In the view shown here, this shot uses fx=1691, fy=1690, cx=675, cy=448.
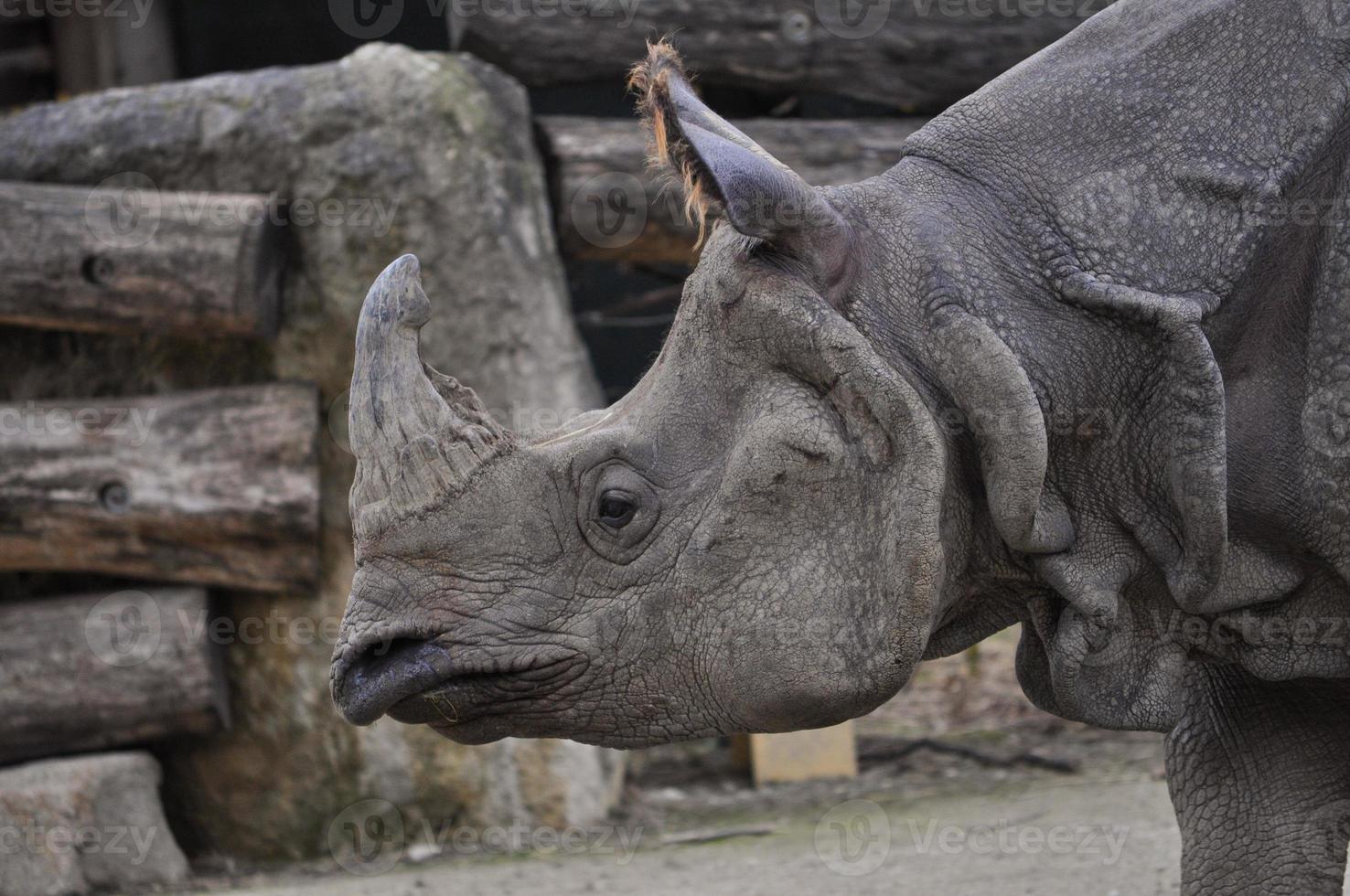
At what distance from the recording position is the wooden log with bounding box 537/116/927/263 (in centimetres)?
645

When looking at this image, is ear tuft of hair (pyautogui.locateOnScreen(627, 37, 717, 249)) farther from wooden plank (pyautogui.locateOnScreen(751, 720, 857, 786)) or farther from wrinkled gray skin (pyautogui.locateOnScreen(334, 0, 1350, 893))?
wooden plank (pyautogui.locateOnScreen(751, 720, 857, 786))

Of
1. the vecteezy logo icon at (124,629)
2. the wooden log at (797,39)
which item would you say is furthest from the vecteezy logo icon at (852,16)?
the vecteezy logo icon at (124,629)

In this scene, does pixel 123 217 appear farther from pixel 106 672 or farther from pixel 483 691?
pixel 483 691

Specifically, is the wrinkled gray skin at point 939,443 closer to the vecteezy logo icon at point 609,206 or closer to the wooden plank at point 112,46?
the vecteezy logo icon at point 609,206

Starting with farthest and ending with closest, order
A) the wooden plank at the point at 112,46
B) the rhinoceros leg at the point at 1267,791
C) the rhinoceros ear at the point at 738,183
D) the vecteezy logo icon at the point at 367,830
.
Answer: the wooden plank at the point at 112,46
the vecteezy logo icon at the point at 367,830
the rhinoceros leg at the point at 1267,791
the rhinoceros ear at the point at 738,183

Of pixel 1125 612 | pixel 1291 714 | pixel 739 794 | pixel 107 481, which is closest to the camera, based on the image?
pixel 1125 612

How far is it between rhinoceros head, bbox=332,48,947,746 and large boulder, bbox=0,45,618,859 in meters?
2.99

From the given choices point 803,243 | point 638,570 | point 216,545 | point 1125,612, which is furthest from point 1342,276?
point 216,545

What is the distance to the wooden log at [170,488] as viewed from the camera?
231 inches

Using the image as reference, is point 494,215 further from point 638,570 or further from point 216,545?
point 638,570

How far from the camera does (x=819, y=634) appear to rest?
2824 millimetres

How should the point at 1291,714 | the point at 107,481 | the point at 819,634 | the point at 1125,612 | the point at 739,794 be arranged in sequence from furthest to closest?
the point at 739,794
the point at 107,481
the point at 1291,714
the point at 1125,612
the point at 819,634

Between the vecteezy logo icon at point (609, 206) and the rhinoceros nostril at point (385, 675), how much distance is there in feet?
12.5

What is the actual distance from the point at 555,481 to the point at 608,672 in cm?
34
